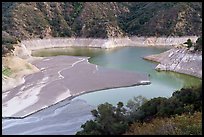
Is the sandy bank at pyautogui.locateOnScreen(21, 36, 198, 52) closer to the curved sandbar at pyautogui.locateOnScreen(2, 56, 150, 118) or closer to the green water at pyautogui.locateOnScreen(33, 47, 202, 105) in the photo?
the green water at pyautogui.locateOnScreen(33, 47, 202, 105)

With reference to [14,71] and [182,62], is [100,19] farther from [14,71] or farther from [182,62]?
[14,71]

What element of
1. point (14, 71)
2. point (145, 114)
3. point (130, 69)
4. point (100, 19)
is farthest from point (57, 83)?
point (100, 19)

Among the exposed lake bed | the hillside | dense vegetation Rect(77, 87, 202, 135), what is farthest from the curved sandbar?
the hillside

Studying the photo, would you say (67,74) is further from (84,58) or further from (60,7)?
(60,7)

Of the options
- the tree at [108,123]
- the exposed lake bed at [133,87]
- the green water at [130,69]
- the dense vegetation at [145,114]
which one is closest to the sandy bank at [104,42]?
the green water at [130,69]

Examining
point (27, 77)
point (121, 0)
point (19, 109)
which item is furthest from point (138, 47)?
point (19, 109)
